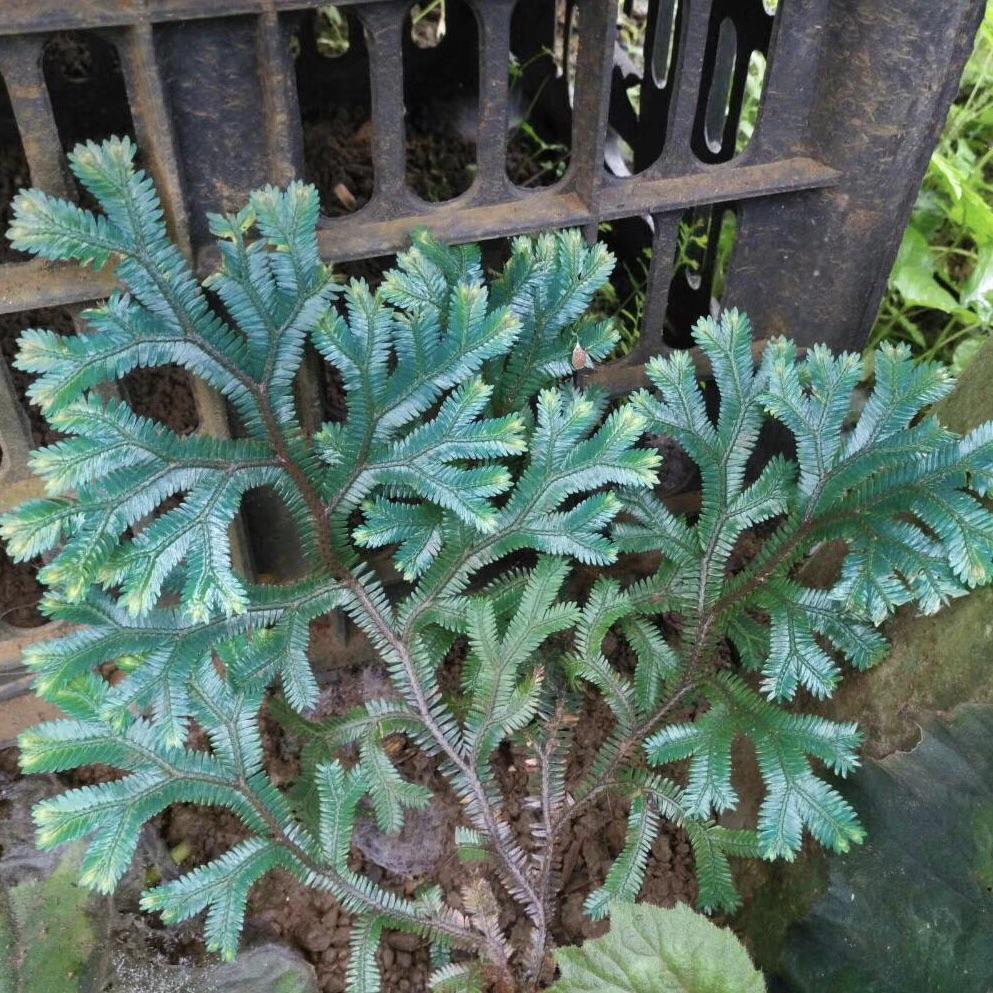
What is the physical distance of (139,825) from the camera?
113cm

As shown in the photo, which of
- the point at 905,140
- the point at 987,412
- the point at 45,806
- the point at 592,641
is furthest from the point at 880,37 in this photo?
the point at 45,806

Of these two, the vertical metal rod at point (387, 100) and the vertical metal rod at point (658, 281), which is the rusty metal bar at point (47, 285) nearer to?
the vertical metal rod at point (387, 100)

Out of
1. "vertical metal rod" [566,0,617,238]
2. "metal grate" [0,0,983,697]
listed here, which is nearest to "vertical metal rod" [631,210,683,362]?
"metal grate" [0,0,983,697]

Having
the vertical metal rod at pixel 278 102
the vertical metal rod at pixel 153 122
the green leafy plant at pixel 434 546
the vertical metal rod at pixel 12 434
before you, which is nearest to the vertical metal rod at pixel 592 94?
the green leafy plant at pixel 434 546

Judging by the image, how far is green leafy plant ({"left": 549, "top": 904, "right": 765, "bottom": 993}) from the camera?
3.46 feet

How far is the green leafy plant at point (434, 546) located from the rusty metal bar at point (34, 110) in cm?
6

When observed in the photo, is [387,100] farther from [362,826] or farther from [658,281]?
[362,826]

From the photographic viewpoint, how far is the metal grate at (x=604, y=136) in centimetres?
104

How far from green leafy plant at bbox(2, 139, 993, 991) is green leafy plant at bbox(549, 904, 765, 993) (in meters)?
0.04

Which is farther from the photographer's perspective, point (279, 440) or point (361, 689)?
point (361, 689)

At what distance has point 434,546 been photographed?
1.27 metres

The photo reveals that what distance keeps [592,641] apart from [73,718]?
0.62 metres

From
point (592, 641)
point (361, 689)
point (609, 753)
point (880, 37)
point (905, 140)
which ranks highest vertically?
point (880, 37)

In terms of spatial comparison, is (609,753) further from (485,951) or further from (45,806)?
(45,806)
